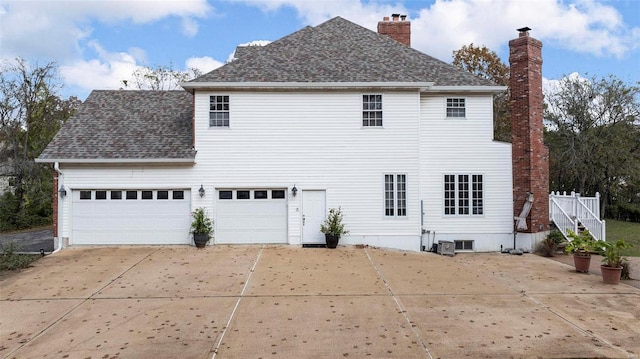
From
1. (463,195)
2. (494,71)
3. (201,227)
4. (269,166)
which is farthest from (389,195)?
(494,71)

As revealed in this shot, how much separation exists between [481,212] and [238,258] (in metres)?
8.93

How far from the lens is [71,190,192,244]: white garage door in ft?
47.2

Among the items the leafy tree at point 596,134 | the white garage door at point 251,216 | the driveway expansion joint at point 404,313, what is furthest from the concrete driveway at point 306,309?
the leafy tree at point 596,134

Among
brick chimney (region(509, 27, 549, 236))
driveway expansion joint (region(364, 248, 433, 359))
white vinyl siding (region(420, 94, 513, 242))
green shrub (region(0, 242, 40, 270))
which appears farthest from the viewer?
white vinyl siding (region(420, 94, 513, 242))

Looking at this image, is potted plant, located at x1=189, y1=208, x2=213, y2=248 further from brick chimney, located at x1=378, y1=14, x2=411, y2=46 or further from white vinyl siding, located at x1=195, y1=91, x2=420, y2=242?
brick chimney, located at x1=378, y1=14, x2=411, y2=46

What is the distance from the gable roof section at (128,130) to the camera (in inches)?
558

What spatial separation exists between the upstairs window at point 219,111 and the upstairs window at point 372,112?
4.80m

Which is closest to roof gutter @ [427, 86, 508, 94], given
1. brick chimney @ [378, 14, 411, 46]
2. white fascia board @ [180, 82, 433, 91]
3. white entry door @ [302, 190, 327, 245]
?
white fascia board @ [180, 82, 433, 91]

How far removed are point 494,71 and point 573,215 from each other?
57.1ft

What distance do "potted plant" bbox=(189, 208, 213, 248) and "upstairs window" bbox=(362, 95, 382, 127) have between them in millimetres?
6374

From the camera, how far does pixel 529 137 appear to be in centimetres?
1516

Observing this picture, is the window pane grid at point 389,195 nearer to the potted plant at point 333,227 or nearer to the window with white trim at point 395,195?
the window with white trim at point 395,195

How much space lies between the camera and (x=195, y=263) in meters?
12.0

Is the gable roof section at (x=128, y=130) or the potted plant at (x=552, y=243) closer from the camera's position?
the gable roof section at (x=128, y=130)
